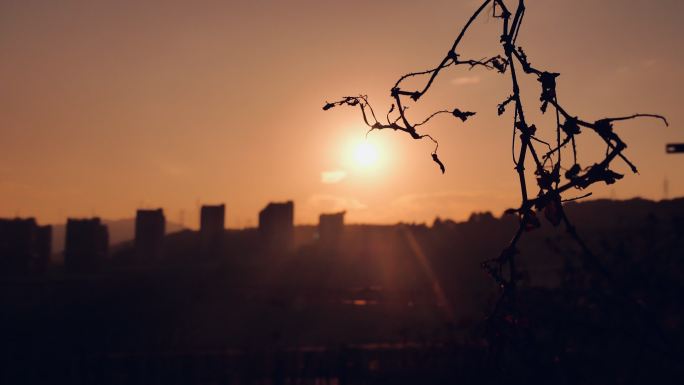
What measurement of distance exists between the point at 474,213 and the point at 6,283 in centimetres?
2303

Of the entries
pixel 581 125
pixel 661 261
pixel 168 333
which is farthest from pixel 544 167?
pixel 168 333

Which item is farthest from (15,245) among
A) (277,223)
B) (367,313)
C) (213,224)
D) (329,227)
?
(367,313)

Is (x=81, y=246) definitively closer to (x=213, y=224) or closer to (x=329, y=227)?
(x=213, y=224)

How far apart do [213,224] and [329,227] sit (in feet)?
18.6

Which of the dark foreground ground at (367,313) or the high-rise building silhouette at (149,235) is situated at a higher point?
the high-rise building silhouette at (149,235)

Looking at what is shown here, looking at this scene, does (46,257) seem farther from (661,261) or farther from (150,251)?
(661,261)

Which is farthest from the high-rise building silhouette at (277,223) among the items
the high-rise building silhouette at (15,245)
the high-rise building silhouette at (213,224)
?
the high-rise building silhouette at (15,245)

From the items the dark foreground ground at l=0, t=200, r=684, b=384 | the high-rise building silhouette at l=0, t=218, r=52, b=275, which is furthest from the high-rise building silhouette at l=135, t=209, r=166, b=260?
the high-rise building silhouette at l=0, t=218, r=52, b=275

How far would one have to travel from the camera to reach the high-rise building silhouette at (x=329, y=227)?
1190 inches

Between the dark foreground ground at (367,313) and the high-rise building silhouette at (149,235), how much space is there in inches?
26.6

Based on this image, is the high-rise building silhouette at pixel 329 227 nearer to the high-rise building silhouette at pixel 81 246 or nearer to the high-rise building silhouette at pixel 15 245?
the high-rise building silhouette at pixel 81 246

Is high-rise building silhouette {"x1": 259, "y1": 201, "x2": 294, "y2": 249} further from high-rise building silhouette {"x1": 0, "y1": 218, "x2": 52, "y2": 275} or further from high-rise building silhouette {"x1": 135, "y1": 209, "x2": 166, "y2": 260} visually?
high-rise building silhouette {"x1": 0, "y1": 218, "x2": 52, "y2": 275}

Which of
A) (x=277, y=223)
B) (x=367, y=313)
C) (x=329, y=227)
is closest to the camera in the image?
(x=367, y=313)

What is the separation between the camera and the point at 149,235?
2680 cm
